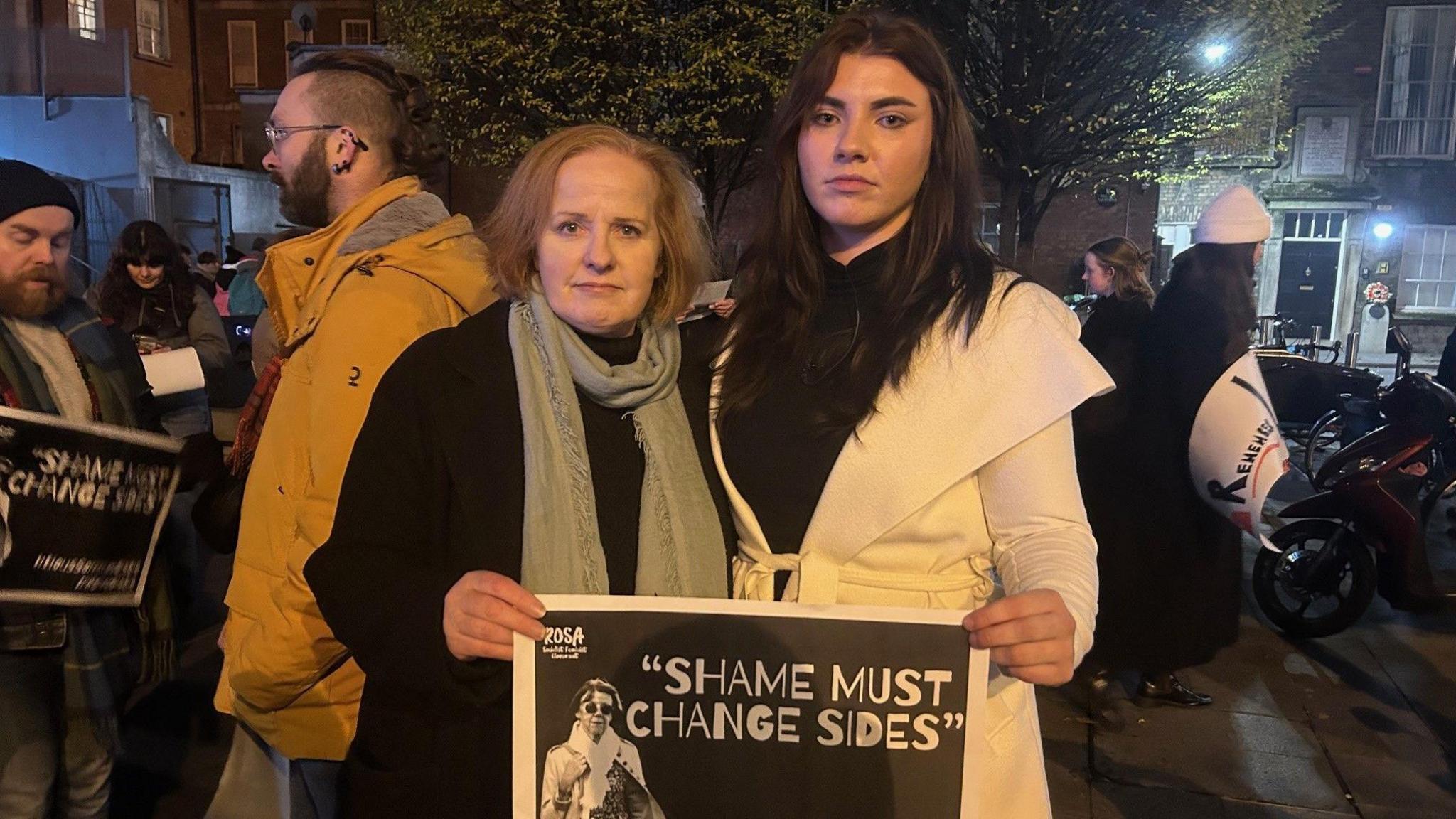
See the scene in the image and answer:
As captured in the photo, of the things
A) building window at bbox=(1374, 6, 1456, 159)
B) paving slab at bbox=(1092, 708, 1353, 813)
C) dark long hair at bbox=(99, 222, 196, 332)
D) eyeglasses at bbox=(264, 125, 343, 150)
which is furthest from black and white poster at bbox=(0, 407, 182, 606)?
building window at bbox=(1374, 6, 1456, 159)

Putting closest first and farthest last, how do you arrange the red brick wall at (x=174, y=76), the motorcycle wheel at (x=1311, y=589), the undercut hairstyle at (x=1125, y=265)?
1. the motorcycle wheel at (x=1311, y=589)
2. the undercut hairstyle at (x=1125, y=265)
3. the red brick wall at (x=174, y=76)

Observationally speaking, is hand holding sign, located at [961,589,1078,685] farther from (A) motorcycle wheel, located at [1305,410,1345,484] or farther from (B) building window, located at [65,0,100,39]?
(B) building window, located at [65,0,100,39]

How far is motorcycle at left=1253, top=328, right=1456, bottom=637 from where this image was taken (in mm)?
5402

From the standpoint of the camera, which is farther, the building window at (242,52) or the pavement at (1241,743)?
the building window at (242,52)

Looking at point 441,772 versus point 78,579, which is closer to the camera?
point 441,772

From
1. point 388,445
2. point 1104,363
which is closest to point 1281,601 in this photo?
point 1104,363

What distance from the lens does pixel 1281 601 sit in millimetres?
5922

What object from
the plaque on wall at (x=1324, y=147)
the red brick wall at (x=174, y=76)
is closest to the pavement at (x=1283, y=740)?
the plaque on wall at (x=1324, y=147)

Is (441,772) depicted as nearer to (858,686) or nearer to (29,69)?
(858,686)

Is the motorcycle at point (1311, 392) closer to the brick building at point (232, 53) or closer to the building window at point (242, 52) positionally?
the brick building at point (232, 53)

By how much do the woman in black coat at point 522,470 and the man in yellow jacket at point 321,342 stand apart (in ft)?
1.20

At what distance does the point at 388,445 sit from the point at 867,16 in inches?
42.6

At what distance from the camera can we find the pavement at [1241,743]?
13.0ft

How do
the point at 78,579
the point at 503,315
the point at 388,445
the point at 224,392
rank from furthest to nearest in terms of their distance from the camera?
the point at 224,392 → the point at 78,579 → the point at 503,315 → the point at 388,445
